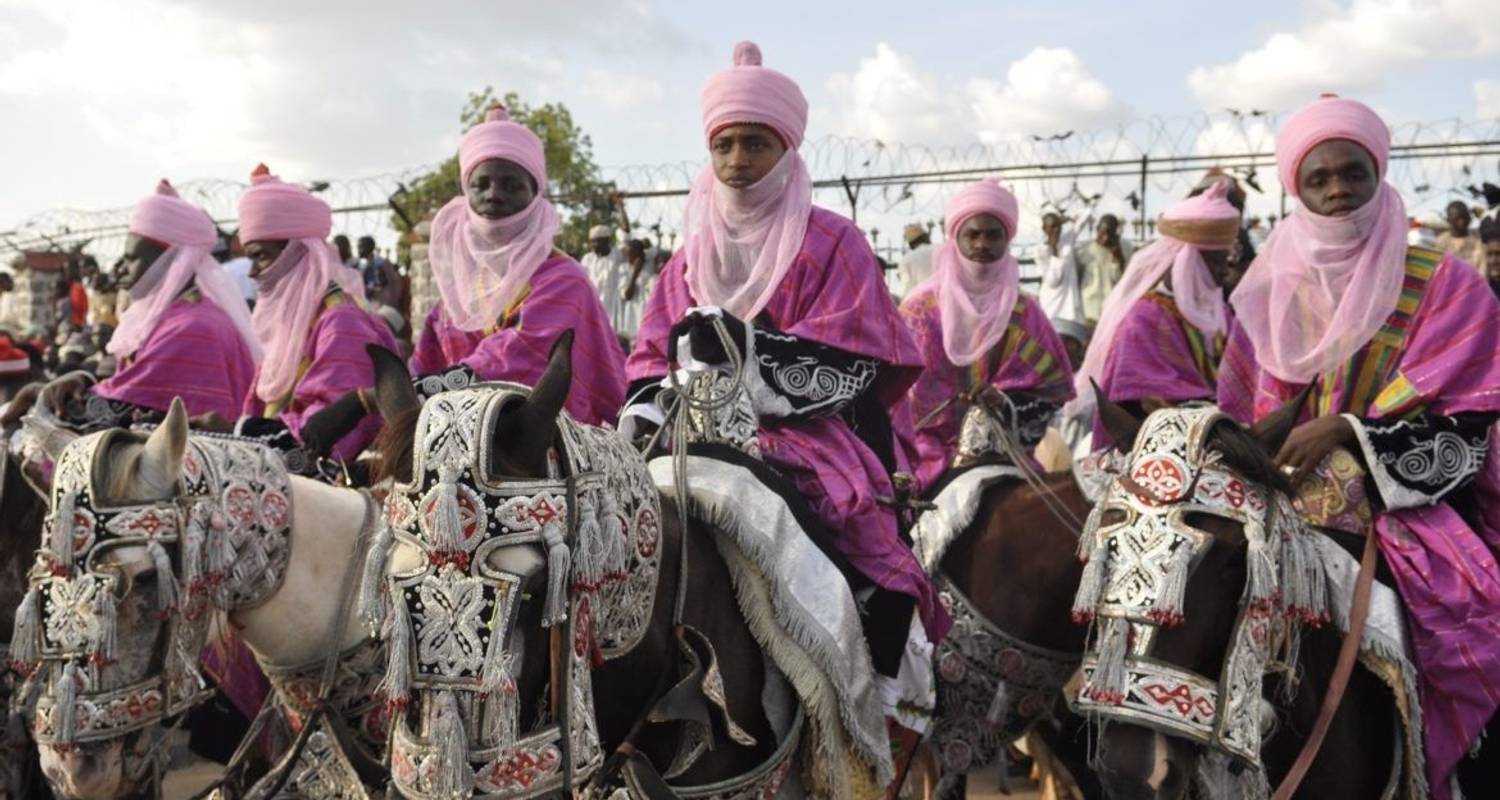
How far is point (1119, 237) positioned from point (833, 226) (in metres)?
9.96

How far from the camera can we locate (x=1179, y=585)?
422 centimetres

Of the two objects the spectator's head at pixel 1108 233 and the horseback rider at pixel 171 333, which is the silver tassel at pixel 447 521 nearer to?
the horseback rider at pixel 171 333

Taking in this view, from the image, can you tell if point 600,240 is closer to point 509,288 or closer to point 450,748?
point 509,288

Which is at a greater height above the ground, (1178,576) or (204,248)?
(204,248)

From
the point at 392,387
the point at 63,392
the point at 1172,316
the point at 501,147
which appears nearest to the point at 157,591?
the point at 392,387

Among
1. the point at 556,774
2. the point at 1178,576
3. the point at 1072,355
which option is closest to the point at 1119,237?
the point at 1072,355

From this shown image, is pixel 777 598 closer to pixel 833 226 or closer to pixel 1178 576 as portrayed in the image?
pixel 1178 576

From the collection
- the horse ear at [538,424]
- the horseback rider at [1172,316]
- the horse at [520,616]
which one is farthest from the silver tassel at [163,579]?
the horseback rider at [1172,316]

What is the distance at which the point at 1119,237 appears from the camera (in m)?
14.8

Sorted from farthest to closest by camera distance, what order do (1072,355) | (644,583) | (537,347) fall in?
1. (1072,355)
2. (537,347)
3. (644,583)

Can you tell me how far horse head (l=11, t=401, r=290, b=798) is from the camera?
14.7 ft

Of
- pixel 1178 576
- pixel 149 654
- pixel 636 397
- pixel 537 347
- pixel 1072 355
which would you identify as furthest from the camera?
pixel 1072 355

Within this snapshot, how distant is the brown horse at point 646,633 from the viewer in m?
3.37

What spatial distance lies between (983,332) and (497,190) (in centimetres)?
295
